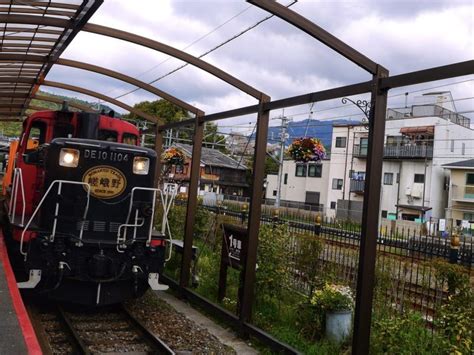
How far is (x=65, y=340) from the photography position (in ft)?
20.0

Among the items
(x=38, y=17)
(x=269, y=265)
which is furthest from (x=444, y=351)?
(x=38, y=17)

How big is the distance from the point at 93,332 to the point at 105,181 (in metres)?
2.23

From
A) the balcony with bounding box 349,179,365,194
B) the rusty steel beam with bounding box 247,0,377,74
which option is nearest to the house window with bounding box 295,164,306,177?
the balcony with bounding box 349,179,365,194

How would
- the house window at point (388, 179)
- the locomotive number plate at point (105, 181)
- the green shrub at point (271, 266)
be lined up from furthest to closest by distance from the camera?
the house window at point (388, 179) < the green shrub at point (271, 266) < the locomotive number plate at point (105, 181)

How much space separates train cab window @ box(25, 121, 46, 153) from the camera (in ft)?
26.9

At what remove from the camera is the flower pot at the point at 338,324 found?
615cm

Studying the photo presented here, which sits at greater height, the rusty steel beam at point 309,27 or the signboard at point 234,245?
the rusty steel beam at point 309,27

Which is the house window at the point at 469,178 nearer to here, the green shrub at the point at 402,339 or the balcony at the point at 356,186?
the balcony at the point at 356,186

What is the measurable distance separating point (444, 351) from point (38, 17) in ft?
22.5

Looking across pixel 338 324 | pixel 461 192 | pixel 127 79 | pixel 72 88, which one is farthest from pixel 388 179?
pixel 338 324

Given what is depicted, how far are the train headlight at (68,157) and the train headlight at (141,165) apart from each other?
90 centimetres

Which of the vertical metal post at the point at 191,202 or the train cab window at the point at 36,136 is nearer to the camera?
the train cab window at the point at 36,136

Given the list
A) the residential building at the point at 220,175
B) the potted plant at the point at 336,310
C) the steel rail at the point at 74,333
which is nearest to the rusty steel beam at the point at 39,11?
the steel rail at the point at 74,333

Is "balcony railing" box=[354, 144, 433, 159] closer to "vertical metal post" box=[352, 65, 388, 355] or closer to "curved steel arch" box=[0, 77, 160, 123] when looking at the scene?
"curved steel arch" box=[0, 77, 160, 123]
